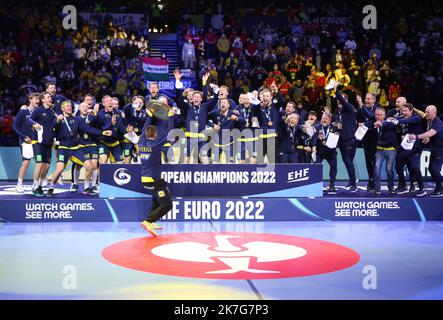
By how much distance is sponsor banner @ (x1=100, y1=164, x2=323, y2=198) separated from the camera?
1106 cm

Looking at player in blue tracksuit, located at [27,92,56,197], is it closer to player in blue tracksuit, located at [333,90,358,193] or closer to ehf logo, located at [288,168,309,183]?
ehf logo, located at [288,168,309,183]

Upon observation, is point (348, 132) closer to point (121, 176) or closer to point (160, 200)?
point (160, 200)

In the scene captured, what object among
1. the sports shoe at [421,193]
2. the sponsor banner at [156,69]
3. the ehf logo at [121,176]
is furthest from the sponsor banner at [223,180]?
the sponsor banner at [156,69]

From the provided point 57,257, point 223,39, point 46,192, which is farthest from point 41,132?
point 223,39

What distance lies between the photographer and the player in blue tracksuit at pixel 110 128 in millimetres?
12031

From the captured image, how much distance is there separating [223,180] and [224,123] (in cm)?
148

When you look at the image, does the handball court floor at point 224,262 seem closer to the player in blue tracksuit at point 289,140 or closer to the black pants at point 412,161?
the black pants at point 412,161

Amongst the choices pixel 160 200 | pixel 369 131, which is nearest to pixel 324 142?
pixel 369 131

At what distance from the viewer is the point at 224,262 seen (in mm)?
7879

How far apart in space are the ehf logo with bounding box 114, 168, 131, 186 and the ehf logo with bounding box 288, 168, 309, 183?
3.08 m

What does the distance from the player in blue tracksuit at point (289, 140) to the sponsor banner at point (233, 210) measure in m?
1.26

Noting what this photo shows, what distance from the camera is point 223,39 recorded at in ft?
67.1

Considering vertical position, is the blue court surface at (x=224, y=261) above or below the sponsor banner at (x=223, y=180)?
below

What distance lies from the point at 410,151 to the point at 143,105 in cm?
547
